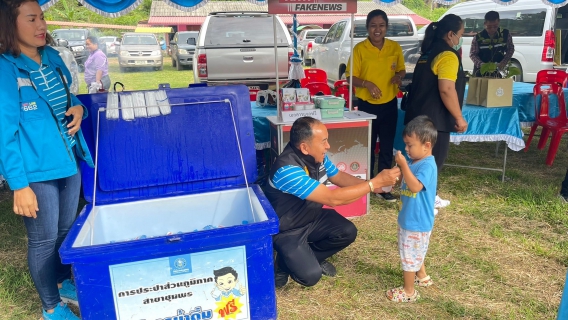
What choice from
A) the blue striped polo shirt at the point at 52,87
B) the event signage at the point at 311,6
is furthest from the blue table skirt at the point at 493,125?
the blue striped polo shirt at the point at 52,87

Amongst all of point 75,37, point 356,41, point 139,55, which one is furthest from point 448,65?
point 75,37

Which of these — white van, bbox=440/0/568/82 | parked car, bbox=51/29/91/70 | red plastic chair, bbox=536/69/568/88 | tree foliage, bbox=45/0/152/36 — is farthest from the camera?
tree foliage, bbox=45/0/152/36

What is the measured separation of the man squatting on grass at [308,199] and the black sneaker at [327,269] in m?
0.06

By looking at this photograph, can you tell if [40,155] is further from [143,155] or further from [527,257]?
[527,257]

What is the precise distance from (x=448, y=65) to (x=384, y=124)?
920mm

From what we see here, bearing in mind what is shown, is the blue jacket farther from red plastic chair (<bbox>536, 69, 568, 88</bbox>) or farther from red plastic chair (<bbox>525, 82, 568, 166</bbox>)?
red plastic chair (<bbox>536, 69, 568, 88</bbox>)

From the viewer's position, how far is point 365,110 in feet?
12.9

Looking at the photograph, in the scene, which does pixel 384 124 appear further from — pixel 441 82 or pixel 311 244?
pixel 311 244

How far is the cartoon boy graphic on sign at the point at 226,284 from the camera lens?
6.45 ft

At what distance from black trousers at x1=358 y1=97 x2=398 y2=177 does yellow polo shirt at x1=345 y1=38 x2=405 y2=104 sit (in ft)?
0.17

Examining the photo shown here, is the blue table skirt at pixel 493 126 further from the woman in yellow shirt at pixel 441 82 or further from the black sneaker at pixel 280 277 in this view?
the black sneaker at pixel 280 277

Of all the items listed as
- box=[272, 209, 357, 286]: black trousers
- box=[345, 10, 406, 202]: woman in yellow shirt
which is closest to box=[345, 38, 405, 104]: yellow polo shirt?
box=[345, 10, 406, 202]: woman in yellow shirt

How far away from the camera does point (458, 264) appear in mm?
2955

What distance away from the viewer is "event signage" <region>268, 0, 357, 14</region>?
3.42 meters
